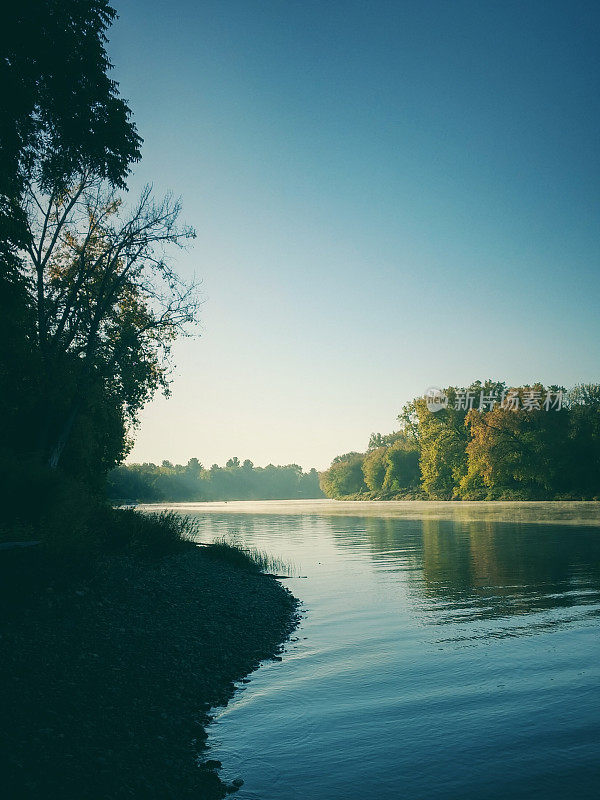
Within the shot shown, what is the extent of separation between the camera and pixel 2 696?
812 cm

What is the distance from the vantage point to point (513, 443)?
98.3 m

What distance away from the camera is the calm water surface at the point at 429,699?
7.16 metres

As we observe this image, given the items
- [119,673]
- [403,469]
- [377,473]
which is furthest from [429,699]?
[377,473]

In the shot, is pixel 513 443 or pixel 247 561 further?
pixel 513 443

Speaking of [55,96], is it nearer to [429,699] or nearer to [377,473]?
[429,699]

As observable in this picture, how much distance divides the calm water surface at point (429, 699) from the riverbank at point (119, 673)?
2.33ft

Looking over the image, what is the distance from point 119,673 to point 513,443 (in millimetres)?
97472

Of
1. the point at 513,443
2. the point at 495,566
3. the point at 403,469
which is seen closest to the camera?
the point at 495,566

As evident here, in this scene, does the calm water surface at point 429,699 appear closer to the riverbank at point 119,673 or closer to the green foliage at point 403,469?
the riverbank at point 119,673

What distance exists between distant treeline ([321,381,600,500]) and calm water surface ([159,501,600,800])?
77.1 meters

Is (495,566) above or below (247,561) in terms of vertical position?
below

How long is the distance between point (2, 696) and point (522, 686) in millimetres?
8852

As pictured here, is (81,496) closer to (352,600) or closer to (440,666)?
(352,600)

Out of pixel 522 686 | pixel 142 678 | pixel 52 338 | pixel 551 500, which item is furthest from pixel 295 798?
pixel 551 500
